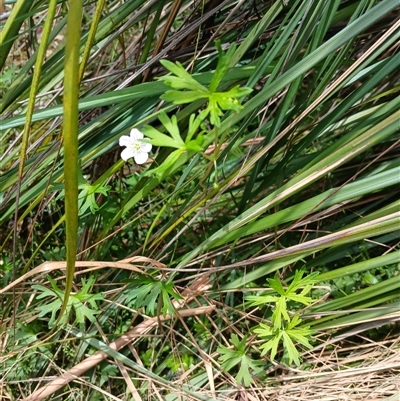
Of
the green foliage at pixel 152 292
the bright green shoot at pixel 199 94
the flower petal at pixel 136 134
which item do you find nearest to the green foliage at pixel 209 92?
the bright green shoot at pixel 199 94

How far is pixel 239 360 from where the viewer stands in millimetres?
1215

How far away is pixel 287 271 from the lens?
1.31 metres

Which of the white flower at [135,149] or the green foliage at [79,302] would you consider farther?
the green foliage at [79,302]

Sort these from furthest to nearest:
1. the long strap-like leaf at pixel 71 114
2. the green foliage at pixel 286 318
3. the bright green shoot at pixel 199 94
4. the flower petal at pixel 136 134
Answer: the green foliage at pixel 286 318 < the flower petal at pixel 136 134 < the bright green shoot at pixel 199 94 < the long strap-like leaf at pixel 71 114

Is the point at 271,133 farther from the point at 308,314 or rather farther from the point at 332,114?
the point at 308,314

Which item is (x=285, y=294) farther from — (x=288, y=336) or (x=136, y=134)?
(x=136, y=134)

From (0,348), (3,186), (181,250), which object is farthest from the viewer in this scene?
(181,250)

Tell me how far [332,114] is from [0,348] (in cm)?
109

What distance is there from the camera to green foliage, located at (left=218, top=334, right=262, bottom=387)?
1.20 metres

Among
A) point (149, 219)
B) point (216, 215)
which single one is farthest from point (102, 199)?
point (216, 215)

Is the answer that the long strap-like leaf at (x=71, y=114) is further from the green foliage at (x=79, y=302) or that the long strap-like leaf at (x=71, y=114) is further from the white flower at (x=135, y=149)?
the green foliage at (x=79, y=302)

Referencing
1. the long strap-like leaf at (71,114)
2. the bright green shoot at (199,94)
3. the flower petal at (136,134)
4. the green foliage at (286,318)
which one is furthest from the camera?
the green foliage at (286,318)

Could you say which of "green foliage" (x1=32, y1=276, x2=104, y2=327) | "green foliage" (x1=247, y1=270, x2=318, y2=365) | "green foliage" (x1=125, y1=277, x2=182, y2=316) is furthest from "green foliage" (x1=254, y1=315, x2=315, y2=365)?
"green foliage" (x1=32, y1=276, x2=104, y2=327)

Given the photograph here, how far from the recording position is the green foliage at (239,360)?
120 cm
